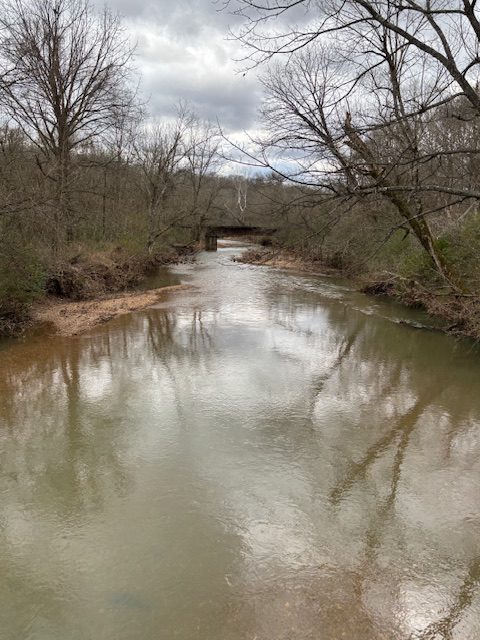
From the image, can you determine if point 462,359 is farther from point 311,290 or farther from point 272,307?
point 311,290

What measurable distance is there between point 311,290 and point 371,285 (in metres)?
2.62

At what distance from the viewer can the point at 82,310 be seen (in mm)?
14164

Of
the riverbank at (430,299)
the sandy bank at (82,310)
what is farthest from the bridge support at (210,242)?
the sandy bank at (82,310)

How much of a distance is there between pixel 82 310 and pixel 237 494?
34.1ft

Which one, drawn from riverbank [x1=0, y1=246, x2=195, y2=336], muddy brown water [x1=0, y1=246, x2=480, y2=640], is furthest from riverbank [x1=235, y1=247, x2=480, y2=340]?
riverbank [x1=0, y1=246, x2=195, y2=336]

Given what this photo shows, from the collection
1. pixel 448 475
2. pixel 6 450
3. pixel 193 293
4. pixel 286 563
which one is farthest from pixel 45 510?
pixel 193 293

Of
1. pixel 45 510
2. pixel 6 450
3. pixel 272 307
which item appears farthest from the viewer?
pixel 272 307

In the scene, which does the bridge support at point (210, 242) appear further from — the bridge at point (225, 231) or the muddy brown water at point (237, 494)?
the muddy brown water at point (237, 494)

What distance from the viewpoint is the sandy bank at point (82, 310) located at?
41.7 ft

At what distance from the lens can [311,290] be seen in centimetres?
1973

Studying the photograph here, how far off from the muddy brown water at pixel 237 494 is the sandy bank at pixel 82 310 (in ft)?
6.44

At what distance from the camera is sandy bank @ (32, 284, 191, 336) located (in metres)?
12.7

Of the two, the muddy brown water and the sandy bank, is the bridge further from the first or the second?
the muddy brown water

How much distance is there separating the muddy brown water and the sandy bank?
1962mm
